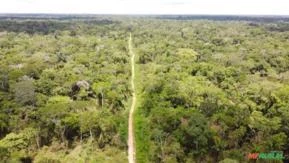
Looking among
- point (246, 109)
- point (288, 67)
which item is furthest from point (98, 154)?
point (288, 67)

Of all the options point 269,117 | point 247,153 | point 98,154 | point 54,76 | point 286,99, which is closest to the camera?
point 247,153

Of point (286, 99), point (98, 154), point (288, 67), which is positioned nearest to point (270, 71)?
point (288, 67)

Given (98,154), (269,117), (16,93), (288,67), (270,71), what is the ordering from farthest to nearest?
(288,67), (270,71), (16,93), (269,117), (98,154)

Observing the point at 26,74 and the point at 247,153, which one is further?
the point at 26,74

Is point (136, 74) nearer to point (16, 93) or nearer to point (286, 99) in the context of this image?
point (16, 93)

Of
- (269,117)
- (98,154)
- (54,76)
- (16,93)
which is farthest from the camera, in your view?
(54,76)

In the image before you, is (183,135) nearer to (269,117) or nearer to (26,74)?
(269,117)

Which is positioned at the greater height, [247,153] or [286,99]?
[286,99]

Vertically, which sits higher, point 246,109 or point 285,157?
point 246,109

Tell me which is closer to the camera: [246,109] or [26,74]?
[246,109]
